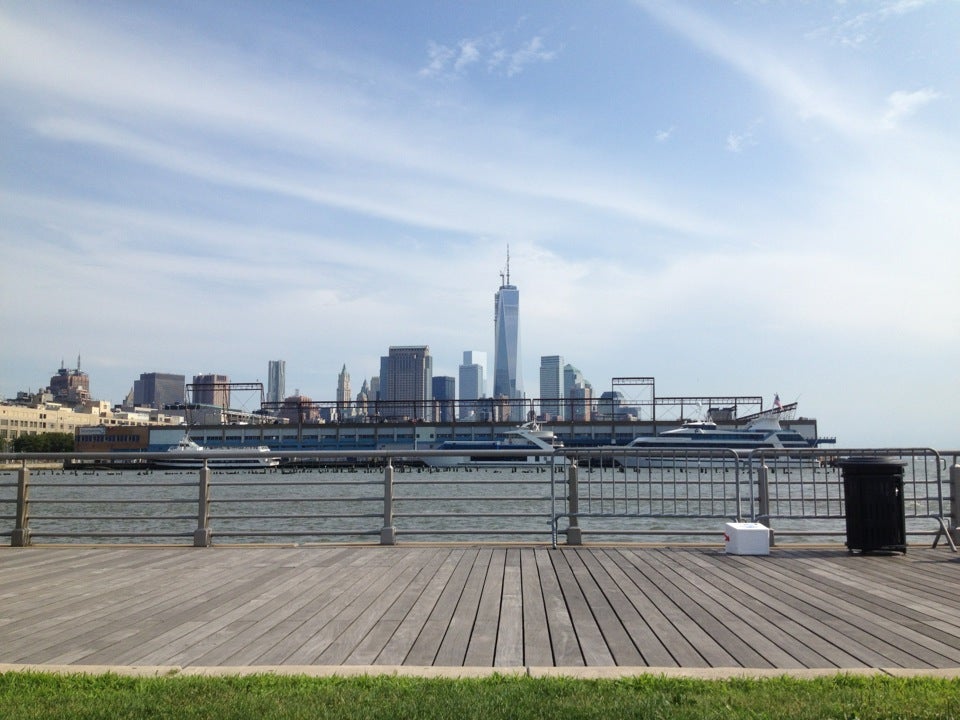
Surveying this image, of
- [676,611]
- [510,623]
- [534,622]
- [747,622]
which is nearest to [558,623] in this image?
[534,622]

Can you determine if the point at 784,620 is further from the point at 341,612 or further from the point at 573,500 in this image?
the point at 573,500

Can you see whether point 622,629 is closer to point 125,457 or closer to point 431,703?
point 431,703

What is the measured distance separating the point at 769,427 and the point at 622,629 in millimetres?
90574

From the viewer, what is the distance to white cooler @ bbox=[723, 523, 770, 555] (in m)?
9.65

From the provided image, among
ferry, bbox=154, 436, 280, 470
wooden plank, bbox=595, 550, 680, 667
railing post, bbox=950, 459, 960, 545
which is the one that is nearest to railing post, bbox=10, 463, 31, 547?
ferry, bbox=154, 436, 280, 470

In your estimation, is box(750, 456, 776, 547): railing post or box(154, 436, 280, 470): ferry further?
box(154, 436, 280, 470): ferry

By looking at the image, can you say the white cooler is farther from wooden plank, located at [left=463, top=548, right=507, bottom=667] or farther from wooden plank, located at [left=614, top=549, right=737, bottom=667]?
wooden plank, located at [left=463, top=548, right=507, bottom=667]

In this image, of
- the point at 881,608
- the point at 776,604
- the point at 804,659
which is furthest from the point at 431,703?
the point at 881,608

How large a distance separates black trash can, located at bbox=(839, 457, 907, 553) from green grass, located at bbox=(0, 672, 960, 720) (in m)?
5.78

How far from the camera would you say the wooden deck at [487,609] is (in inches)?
195

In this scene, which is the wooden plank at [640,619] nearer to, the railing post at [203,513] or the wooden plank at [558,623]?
the wooden plank at [558,623]

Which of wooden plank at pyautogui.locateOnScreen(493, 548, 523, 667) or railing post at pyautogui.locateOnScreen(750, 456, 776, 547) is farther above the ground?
railing post at pyautogui.locateOnScreen(750, 456, 776, 547)

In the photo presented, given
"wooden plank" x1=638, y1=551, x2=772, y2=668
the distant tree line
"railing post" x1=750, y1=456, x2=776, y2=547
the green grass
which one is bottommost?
the distant tree line

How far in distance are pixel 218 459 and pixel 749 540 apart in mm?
9031
